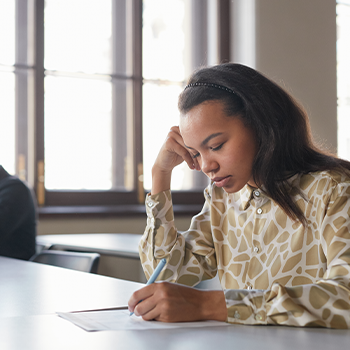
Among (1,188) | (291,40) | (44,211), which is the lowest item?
(44,211)

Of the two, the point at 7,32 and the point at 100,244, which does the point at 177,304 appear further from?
the point at 7,32

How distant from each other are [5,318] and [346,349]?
0.64 metres

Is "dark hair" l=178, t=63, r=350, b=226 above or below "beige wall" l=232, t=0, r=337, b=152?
below

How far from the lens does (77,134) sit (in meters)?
3.94

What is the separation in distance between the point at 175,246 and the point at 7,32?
115 inches

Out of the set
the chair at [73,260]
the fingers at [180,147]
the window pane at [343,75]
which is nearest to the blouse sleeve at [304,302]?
the fingers at [180,147]

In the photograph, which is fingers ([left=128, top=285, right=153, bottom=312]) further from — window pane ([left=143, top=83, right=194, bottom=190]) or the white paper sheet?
window pane ([left=143, top=83, right=194, bottom=190])

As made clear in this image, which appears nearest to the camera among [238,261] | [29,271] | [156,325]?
[156,325]

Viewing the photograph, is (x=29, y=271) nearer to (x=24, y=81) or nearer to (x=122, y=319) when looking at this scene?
(x=122, y=319)

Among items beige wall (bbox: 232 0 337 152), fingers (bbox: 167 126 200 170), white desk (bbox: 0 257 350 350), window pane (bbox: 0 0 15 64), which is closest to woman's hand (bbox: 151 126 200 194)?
fingers (bbox: 167 126 200 170)

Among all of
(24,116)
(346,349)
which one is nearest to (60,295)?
(346,349)

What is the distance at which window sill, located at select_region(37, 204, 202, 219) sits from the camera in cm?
371

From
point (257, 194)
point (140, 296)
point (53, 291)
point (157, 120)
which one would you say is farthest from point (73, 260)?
point (157, 120)

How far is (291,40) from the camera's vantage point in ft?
14.1
